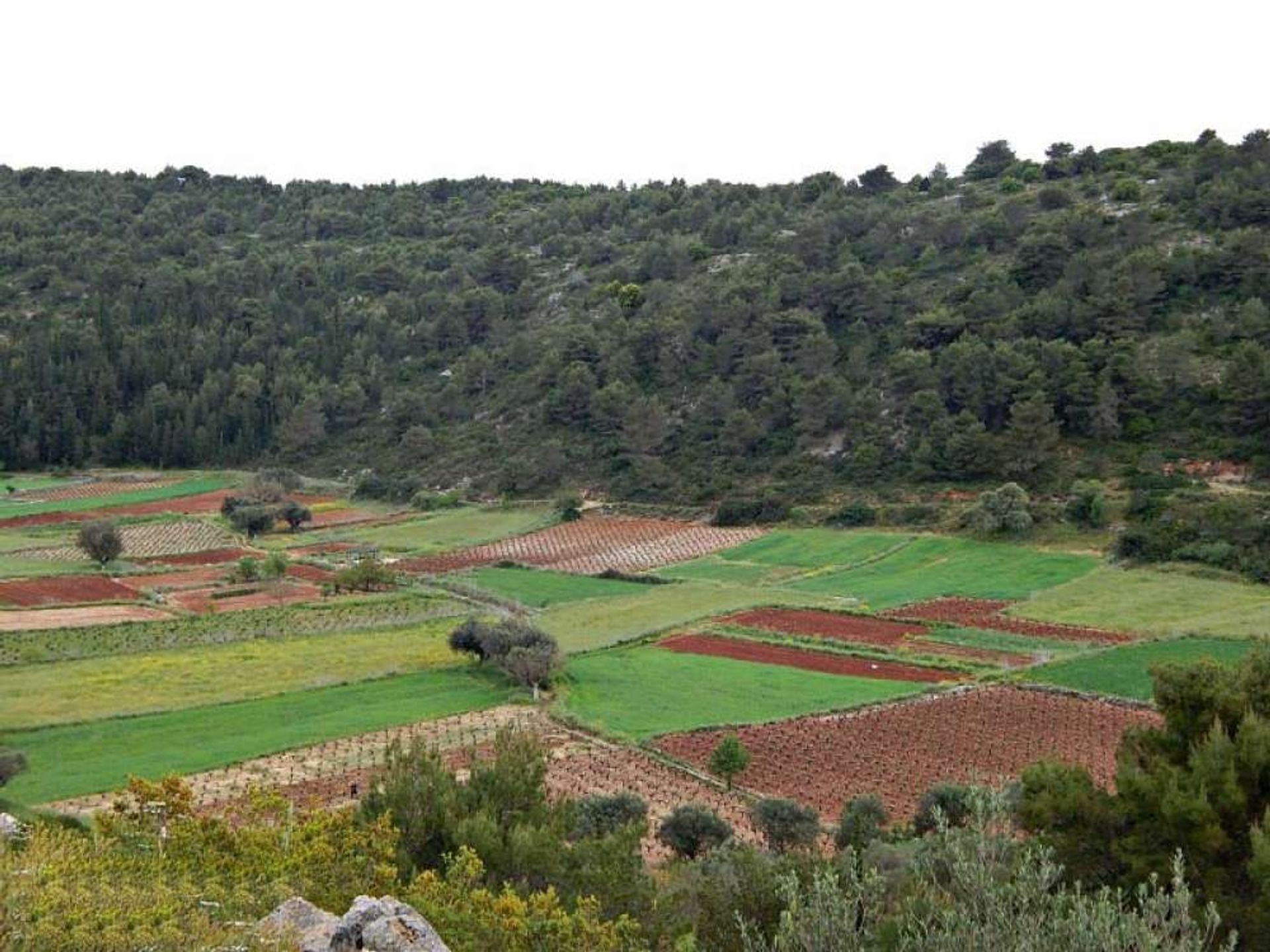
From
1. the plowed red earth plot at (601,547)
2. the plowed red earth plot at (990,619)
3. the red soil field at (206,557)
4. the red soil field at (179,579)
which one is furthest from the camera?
the red soil field at (206,557)

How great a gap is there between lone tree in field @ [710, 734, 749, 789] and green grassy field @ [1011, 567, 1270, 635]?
2712cm

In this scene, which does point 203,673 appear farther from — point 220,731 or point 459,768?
point 459,768

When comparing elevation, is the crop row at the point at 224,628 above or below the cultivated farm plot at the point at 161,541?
below

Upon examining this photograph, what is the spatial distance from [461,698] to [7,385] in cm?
10668

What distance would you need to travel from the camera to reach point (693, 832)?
83.1ft

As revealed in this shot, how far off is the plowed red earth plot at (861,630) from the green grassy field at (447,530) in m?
31.1

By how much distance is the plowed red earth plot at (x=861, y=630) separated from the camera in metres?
46.9

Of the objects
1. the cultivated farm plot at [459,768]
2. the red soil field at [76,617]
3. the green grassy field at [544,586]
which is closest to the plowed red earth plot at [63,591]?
the red soil field at [76,617]

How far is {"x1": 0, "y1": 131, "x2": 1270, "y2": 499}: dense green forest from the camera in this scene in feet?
273

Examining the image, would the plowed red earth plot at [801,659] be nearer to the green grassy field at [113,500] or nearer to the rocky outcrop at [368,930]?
the rocky outcrop at [368,930]

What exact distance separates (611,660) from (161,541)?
48.2m

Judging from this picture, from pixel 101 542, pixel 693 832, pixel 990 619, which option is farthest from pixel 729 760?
pixel 101 542

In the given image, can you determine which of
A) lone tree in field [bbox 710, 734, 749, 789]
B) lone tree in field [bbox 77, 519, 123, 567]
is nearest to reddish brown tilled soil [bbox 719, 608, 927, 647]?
lone tree in field [bbox 710, 734, 749, 789]

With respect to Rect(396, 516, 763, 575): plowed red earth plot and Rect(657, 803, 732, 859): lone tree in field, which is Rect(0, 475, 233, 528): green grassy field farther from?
Rect(657, 803, 732, 859): lone tree in field
